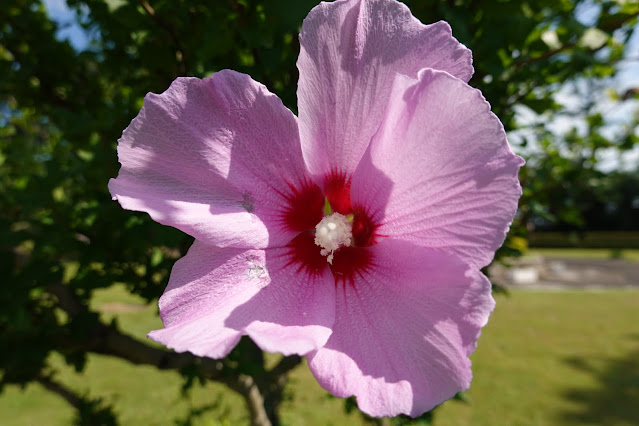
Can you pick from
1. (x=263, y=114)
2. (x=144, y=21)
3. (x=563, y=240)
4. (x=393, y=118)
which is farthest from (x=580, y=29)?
(x=563, y=240)

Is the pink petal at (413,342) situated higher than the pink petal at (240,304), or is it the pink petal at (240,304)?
the pink petal at (240,304)

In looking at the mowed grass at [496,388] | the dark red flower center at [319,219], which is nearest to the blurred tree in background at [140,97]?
the dark red flower center at [319,219]

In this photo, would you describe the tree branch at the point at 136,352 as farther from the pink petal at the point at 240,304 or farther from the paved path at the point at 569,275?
the paved path at the point at 569,275

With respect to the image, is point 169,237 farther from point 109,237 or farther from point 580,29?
point 580,29

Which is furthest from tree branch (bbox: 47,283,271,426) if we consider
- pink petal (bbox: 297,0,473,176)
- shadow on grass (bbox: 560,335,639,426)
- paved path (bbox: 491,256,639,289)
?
paved path (bbox: 491,256,639,289)

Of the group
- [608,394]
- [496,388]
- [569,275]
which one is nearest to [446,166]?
[496,388]

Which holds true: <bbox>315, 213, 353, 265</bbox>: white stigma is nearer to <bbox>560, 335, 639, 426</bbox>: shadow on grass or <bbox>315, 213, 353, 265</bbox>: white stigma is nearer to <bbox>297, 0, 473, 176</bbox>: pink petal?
<bbox>297, 0, 473, 176</bbox>: pink petal

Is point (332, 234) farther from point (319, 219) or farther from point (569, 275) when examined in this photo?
point (569, 275)
